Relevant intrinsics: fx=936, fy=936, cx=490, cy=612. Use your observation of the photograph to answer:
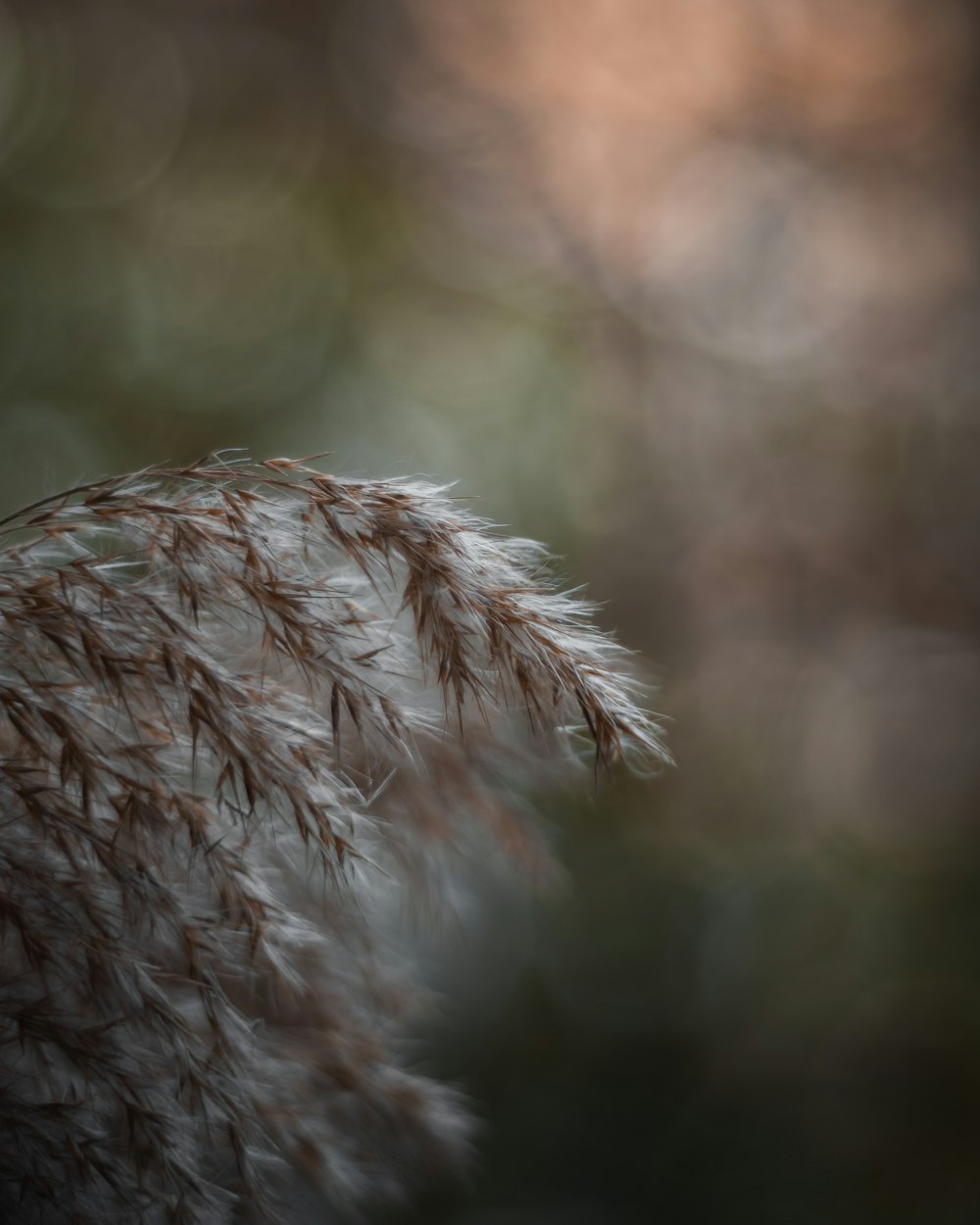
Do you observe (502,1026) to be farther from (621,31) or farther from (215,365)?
(621,31)

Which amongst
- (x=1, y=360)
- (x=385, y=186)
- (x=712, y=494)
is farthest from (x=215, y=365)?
(x=712, y=494)

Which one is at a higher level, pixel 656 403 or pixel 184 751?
pixel 656 403

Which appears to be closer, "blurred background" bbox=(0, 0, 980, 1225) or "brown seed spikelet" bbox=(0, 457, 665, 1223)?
"brown seed spikelet" bbox=(0, 457, 665, 1223)

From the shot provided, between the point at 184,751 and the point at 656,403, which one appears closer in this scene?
the point at 184,751

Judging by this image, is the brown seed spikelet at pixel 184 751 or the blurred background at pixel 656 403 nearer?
the brown seed spikelet at pixel 184 751
